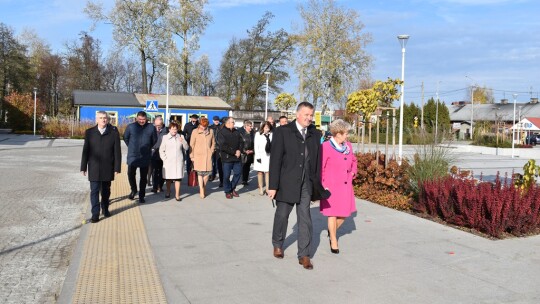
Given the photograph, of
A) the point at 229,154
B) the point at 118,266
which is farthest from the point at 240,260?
the point at 229,154

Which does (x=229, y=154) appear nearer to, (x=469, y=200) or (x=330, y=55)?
(x=469, y=200)

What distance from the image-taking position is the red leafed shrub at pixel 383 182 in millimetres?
10953

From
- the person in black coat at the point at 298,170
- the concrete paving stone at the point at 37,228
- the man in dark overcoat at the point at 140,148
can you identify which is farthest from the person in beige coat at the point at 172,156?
the person in black coat at the point at 298,170

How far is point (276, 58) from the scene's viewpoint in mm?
60000

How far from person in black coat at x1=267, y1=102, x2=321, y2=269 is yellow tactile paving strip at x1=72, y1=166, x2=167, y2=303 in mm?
1644

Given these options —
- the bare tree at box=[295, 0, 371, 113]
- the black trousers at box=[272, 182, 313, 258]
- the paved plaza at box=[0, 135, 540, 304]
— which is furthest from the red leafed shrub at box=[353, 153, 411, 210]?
the bare tree at box=[295, 0, 371, 113]

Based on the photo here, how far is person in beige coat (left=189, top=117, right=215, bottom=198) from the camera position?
11.2 meters

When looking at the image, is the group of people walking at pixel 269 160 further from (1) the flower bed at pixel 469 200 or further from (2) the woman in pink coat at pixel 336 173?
(1) the flower bed at pixel 469 200

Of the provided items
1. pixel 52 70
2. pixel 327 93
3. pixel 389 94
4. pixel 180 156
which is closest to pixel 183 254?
pixel 180 156

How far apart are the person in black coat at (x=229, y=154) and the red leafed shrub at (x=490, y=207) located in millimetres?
4365

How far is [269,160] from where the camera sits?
673cm

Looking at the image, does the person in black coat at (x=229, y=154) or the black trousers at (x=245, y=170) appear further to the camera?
the black trousers at (x=245, y=170)

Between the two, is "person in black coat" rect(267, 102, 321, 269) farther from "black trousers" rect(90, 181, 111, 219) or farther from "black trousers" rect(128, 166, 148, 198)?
"black trousers" rect(128, 166, 148, 198)

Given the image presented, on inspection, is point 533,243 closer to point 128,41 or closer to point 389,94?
point 389,94
